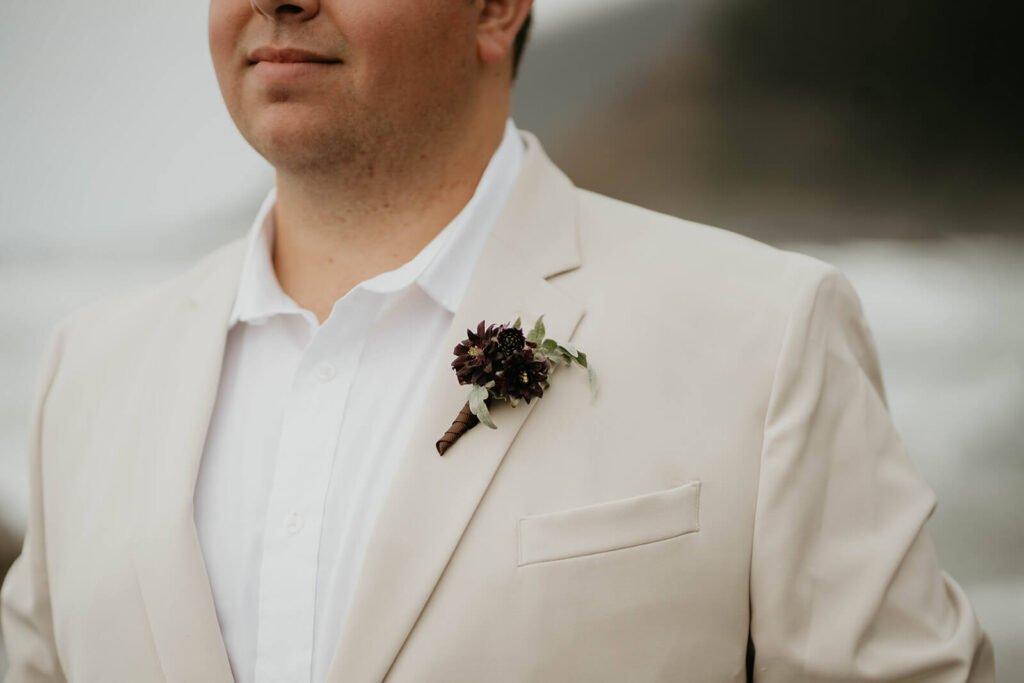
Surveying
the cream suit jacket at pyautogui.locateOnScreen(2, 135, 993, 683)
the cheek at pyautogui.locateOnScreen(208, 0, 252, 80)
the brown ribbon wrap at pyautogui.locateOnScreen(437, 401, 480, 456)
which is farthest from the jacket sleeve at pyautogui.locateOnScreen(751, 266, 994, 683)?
the cheek at pyautogui.locateOnScreen(208, 0, 252, 80)

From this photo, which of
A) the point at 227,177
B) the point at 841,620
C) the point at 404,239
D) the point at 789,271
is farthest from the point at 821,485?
the point at 227,177

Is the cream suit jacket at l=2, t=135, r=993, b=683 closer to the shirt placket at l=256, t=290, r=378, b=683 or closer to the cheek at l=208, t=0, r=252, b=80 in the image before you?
the shirt placket at l=256, t=290, r=378, b=683

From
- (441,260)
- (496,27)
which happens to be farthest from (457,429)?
(496,27)

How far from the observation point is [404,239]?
1.46 meters

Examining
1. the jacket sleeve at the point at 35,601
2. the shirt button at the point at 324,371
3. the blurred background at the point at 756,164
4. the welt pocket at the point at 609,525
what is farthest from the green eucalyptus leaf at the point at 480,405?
the blurred background at the point at 756,164

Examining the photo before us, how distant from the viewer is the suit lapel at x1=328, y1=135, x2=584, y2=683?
3.83ft

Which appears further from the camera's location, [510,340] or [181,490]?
[181,490]

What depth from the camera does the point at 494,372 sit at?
3.96 ft

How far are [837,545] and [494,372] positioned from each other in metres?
0.48

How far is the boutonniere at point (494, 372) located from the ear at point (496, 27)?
1.51ft

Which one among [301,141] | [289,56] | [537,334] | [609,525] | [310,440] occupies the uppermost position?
[289,56]

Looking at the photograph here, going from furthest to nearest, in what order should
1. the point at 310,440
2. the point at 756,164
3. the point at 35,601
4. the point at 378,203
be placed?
1. the point at 756,164
2. the point at 35,601
3. the point at 378,203
4. the point at 310,440

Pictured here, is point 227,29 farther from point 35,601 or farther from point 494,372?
point 35,601

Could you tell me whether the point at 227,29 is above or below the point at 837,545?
above
